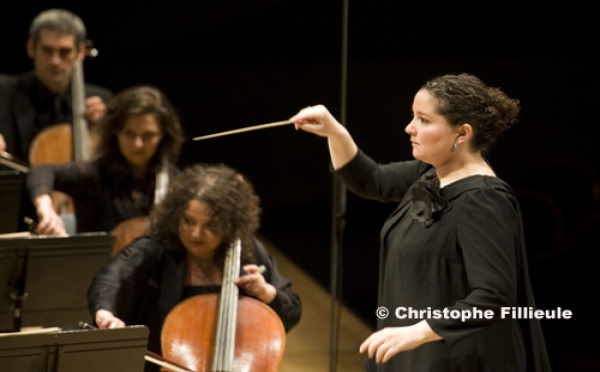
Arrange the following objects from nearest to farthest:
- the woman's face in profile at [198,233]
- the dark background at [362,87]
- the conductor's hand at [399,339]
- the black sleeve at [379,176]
Result: 1. the conductor's hand at [399,339]
2. the black sleeve at [379,176]
3. the woman's face in profile at [198,233]
4. the dark background at [362,87]

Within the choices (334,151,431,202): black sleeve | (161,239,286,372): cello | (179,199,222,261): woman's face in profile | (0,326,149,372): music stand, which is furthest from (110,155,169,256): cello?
(334,151,431,202): black sleeve

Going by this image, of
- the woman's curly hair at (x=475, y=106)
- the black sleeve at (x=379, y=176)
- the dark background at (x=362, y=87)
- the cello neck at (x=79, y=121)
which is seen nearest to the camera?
the woman's curly hair at (x=475, y=106)

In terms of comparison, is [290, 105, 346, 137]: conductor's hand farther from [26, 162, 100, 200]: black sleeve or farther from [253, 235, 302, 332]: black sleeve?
[26, 162, 100, 200]: black sleeve

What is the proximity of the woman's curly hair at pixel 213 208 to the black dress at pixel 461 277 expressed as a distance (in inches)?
32.7

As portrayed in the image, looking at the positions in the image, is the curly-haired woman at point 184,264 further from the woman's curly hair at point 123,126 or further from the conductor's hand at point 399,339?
the conductor's hand at point 399,339

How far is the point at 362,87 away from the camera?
3814 millimetres

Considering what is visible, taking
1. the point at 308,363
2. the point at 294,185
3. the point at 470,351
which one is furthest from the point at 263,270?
the point at 294,185

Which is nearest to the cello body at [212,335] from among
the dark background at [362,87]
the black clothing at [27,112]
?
the dark background at [362,87]

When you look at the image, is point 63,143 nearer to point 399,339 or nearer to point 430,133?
point 430,133

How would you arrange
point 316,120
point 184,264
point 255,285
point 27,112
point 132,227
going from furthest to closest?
point 27,112, point 132,227, point 184,264, point 255,285, point 316,120

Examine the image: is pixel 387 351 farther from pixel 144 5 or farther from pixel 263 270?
pixel 144 5

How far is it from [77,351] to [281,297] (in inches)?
30.6

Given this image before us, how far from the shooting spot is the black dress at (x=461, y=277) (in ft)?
6.04

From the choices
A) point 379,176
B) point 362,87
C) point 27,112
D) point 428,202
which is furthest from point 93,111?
point 428,202
